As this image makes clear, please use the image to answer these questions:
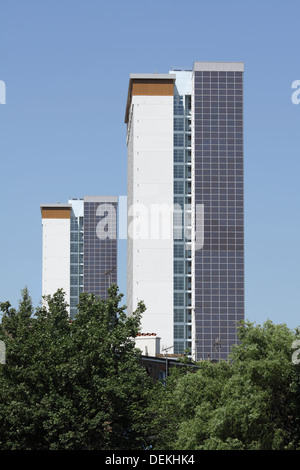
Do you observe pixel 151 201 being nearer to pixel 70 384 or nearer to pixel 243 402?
pixel 70 384

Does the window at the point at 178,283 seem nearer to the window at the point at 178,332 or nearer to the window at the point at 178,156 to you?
the window at the point at 178,332

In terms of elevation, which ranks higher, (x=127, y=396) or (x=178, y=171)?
(x=178, y=171)

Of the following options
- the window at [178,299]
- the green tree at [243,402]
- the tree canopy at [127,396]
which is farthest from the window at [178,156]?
the green tree at [243,402]

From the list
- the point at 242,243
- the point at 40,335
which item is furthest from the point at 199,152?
the point at 40,335

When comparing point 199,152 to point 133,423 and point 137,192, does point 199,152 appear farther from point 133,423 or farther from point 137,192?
point 133,423

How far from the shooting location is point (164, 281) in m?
164

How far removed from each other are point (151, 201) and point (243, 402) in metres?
→ 120

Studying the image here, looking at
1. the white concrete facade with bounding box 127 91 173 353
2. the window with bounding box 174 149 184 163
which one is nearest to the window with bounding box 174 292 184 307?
the white concrete facade with bounding box 127 91 173 353

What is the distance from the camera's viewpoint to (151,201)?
16875cm

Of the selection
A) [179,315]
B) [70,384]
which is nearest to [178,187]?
[179,315]

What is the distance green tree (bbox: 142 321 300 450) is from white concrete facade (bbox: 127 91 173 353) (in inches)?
4228

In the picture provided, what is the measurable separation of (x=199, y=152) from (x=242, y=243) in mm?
18206
